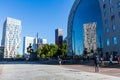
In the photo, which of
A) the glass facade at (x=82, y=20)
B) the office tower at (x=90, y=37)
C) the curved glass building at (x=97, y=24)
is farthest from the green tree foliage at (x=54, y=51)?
the office tower at (x=90, y=37)

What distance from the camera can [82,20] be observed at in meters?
110

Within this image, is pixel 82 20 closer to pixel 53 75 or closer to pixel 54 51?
pixel 54 51

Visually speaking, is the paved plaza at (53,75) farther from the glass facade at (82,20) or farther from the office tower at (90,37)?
the office tower at (90,37)

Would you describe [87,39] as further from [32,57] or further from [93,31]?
[32,57]

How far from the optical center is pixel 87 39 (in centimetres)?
10338

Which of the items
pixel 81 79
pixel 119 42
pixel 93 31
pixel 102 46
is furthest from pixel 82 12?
pixel 81 79

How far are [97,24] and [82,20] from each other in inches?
604

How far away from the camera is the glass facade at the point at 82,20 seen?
95375mm

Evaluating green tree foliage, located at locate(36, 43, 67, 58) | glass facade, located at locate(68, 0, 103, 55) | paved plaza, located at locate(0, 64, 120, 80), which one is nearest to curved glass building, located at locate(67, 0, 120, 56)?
glass facade, located at locate(68, 0, 103, 55)

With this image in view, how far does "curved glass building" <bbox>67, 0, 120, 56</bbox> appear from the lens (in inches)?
3019

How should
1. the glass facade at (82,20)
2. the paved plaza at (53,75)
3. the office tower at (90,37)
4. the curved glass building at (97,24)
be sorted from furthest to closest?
the glass facade at (82,20) < the office tower at (90,37) < the curved glass building at (97,24) < the paved plaza at (53,75)

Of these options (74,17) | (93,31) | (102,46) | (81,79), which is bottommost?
(81,79)

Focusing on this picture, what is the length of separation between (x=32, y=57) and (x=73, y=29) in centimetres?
2449

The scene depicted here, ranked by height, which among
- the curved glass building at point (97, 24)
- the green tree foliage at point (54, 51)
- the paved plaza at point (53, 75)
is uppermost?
the curved glass building at point (97, 24)
